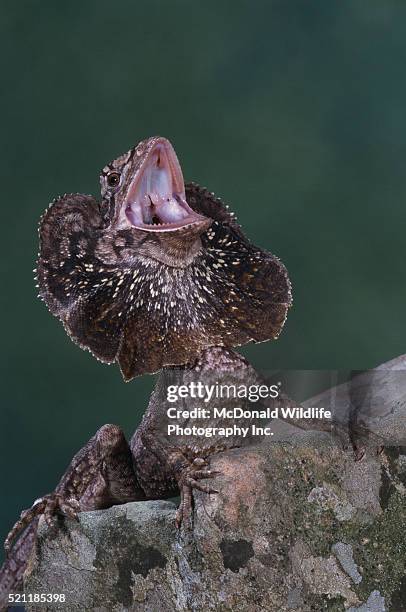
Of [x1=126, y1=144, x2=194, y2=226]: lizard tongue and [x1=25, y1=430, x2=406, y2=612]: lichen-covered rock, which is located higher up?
[x1=126, y1=144, x2=194, y2=226]: lizard tongue

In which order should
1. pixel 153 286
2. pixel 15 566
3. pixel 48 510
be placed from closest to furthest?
pixel 48 510 < pixel 153 286 < pixel 15 566

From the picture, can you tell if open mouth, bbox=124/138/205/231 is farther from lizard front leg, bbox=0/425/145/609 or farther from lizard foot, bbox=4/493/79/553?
lizard foot, bbox=4/493/79/553

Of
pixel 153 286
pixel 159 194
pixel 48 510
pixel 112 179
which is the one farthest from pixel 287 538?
pixel 112 179

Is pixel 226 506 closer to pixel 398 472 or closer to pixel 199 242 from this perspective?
pixel 398 472

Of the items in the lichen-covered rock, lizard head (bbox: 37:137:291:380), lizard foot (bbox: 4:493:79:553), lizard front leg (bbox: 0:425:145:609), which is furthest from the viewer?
lizard front leg (bbox: 0:425:145:609)

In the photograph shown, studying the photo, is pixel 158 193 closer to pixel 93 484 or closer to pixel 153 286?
pixel 153 286

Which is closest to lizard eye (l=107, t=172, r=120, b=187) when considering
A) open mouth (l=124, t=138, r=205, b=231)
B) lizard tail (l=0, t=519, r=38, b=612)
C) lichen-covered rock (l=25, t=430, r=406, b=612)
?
open mouth (l=124, t=138, r=205, b=231)
